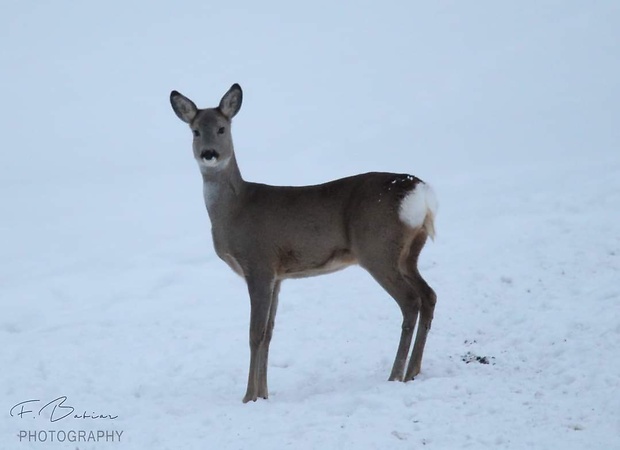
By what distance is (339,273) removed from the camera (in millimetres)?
11961

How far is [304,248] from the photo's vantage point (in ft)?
26.2

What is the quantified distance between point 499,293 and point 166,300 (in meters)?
4.22

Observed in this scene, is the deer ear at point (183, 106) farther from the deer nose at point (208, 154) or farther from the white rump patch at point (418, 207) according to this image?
the white rump patch at point (418, 207)

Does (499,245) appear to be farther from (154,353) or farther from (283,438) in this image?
(283,438)

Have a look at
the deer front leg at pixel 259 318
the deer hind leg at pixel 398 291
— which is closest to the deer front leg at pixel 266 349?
the deer front leg at pixel 259 318

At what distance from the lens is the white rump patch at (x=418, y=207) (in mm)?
7594

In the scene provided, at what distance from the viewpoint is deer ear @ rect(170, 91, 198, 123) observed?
8.45 m

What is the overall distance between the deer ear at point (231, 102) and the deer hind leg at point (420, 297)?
2.21 m

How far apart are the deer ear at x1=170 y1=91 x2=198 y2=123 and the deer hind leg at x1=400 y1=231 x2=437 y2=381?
8.10ft

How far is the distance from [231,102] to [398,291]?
8.23 ft

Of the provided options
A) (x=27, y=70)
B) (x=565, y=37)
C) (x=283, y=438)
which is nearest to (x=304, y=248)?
(x=283, y=438)

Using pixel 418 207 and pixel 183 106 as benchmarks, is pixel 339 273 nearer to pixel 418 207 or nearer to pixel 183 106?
pixel 183 106

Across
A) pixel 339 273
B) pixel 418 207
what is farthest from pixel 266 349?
pixel 339 273

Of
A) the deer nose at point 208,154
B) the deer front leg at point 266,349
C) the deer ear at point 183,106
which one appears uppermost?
the deer ear at point 183,106
